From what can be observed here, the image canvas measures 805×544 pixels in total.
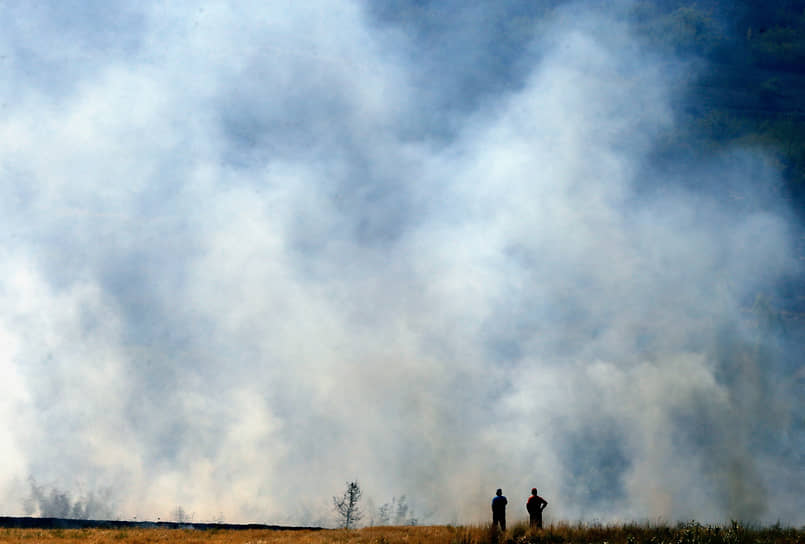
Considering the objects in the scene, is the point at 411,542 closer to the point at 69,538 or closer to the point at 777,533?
the point at 777,533

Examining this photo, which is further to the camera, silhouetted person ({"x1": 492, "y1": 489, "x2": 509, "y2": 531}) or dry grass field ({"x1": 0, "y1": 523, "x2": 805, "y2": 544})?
silhouetted person ({"x1": 492, "y1": 489, "x2": 509, "y2": 531})

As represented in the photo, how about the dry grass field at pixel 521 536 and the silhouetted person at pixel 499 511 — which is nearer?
the dry grass field at pixel 521 536

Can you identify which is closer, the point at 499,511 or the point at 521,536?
the point at 521,536

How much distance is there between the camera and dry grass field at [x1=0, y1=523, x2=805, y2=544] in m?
22.8

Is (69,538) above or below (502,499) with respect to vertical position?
below

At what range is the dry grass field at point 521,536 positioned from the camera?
2281cm

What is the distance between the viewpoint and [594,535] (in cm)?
2353

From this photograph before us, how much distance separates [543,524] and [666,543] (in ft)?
16.7

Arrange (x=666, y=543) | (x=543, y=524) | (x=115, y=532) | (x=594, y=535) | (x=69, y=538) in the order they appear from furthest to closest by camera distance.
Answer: (x=115, y=532), (x=69, y=538), (x=543, y=524), (x=594, y=535), (x=666, y=543)

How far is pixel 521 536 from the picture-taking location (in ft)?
79.2

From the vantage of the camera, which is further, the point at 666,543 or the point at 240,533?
the point at 240,533

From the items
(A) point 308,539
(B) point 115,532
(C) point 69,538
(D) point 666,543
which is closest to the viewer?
(D) point 666,543

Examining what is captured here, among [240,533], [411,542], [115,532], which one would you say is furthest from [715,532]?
[115,532]


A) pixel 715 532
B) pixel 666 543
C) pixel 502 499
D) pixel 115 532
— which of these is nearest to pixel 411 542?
pixel 502 499
